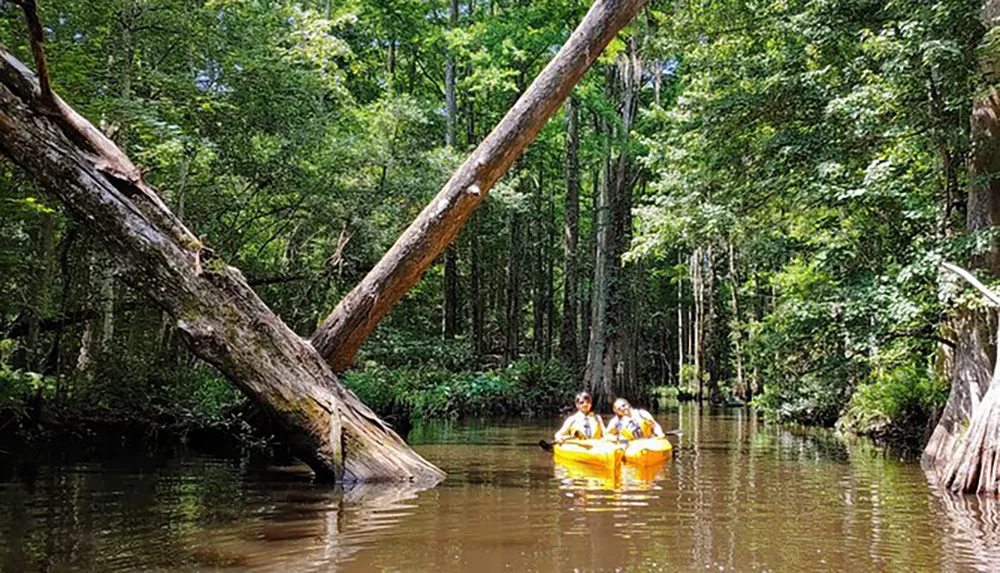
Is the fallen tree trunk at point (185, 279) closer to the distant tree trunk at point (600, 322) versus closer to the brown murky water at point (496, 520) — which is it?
the brown murky water at point (496, 520)

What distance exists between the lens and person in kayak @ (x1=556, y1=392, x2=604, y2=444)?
12.8 m

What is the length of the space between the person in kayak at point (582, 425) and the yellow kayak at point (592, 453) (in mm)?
691

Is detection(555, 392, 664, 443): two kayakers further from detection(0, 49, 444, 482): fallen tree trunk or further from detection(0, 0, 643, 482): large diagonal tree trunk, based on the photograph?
detection(0, 49, 444, 482): fallen tree trunk

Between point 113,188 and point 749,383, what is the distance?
27.4 m

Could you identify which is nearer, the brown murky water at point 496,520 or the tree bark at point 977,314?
the brown murky water at point 496,520

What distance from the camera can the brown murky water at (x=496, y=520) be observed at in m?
5.63

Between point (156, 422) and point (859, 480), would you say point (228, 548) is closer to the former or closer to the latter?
point (156, 422)

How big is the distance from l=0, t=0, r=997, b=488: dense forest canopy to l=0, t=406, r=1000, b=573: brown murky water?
2.58m

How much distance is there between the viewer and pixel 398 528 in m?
6.66

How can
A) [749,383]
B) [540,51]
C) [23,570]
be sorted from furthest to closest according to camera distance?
[749,383] → [540,51] → [23,570]

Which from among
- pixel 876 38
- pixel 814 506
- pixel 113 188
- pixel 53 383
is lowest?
pixel 814 506

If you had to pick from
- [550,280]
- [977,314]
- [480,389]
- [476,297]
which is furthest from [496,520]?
[550,280]

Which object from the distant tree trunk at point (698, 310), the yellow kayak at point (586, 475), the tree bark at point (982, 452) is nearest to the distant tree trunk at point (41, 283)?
the yellow kayak at point (586, 475)

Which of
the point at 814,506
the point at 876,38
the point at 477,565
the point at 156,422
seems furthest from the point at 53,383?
the point at 876,38
